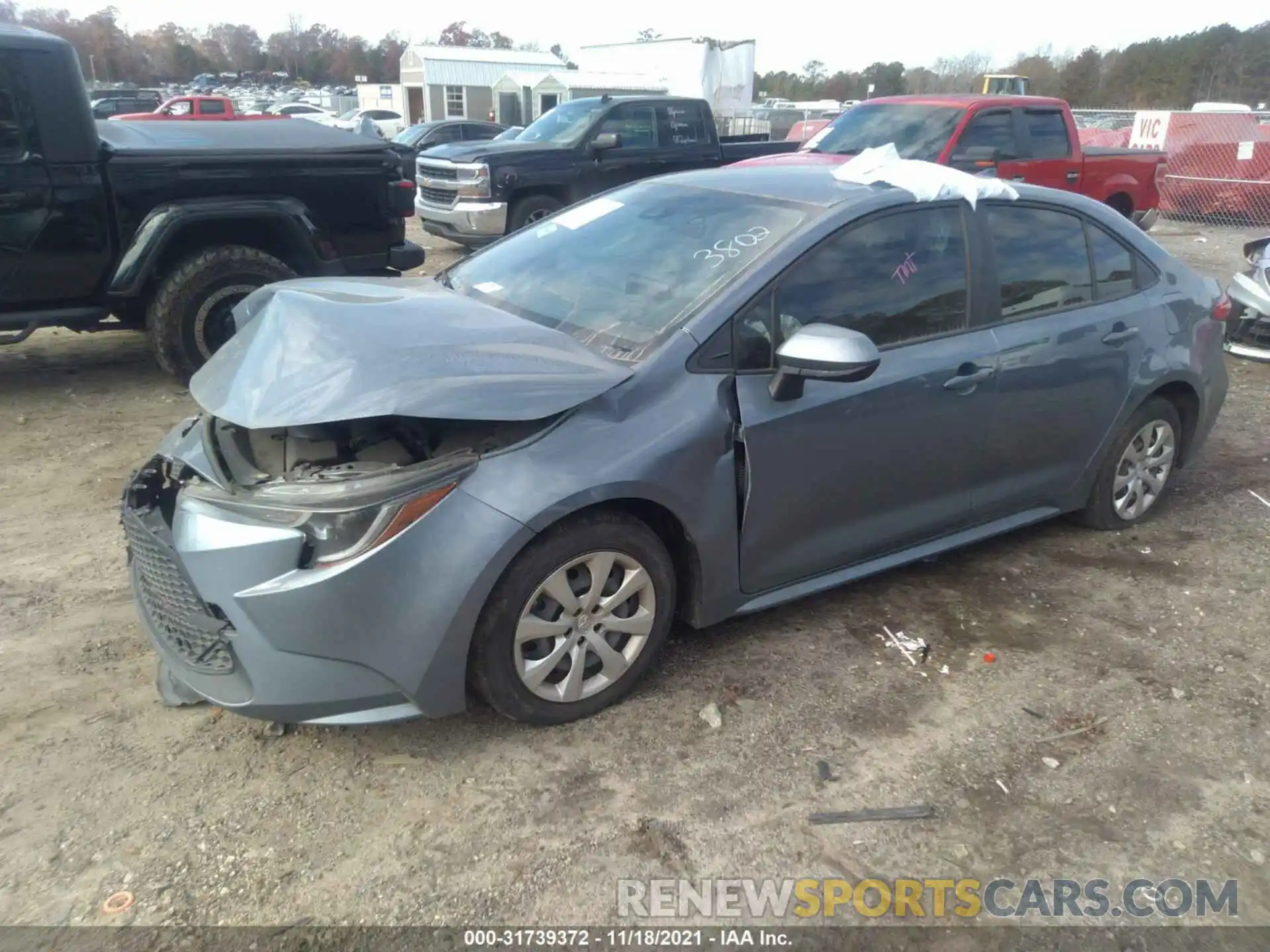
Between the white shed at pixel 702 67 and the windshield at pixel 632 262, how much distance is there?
26.0 meters

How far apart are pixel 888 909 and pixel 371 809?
1.42 m

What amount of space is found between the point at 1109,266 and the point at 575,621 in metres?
3.01

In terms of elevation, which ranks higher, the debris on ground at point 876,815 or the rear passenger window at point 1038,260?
the rear passenger window at point 1038,260

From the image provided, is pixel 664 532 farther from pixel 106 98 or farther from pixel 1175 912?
pixel 106 98

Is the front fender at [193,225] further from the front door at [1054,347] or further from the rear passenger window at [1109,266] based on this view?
the rear passenger window at [1109,266]

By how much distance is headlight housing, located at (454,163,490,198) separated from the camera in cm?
1082

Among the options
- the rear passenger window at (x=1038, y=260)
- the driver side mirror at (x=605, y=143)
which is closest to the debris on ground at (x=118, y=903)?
the rear passenger window at (x=1038, y=260)

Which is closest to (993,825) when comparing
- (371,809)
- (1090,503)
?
(371,809)

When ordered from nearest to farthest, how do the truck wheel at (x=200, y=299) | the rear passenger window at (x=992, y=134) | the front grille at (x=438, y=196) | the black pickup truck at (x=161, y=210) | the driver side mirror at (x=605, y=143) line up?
1. the black pickup truck at (x=161, y=210)
2. the truck wheel at (x=200, y=299)
3. the rear passenger window at (x=992, y=134)
4. the driver side mirror at (x=605, y=143)
5. the front grille at (x=438, y=196)

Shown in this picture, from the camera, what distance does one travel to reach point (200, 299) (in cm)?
633

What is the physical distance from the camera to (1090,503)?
4535mm

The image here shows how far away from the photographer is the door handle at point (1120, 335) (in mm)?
4164

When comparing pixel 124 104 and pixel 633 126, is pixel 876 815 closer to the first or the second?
pixel 633 126

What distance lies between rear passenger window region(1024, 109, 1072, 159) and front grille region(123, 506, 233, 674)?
9820 millimetres
